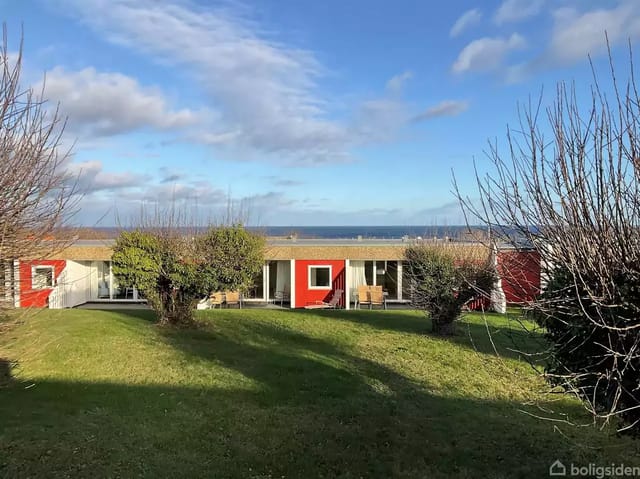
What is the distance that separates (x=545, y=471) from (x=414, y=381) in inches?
150

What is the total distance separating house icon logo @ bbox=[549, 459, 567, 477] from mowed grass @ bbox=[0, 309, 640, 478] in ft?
0.38

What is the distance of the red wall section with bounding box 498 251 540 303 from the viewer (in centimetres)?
405

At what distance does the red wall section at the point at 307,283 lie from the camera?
76.4 feet

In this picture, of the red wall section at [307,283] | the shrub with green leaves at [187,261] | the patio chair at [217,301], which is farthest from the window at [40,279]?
the red wall section at [307,283]

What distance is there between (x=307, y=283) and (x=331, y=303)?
7.72ft

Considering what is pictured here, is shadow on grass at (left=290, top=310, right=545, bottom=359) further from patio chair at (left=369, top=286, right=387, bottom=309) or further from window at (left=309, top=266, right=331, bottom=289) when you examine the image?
window at (left=309, top=266, right=331, bottom=289)

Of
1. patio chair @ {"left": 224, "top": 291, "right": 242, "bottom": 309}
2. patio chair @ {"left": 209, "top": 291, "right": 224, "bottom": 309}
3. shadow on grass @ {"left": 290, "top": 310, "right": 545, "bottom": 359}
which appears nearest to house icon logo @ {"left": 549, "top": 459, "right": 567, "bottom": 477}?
shadow on grass @ {"left": 290, "top": 310, "right": 545, "bottom": 359}

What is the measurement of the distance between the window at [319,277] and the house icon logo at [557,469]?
17906 millimetres

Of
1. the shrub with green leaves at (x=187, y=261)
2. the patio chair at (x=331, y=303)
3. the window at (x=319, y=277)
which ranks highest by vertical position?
the shrub with green leaves at (x=187, y=261)

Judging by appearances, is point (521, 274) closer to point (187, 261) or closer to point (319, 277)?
point (187, 261)

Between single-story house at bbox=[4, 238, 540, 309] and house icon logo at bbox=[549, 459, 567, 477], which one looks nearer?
house icon logo at bbox=[549, 459, 567, 477]

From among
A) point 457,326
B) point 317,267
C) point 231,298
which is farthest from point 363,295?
point 457,326

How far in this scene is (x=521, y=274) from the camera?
14.1 ft

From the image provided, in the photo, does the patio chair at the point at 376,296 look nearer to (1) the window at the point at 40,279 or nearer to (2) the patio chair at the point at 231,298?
(2) the patio chair at the point at 231,298
